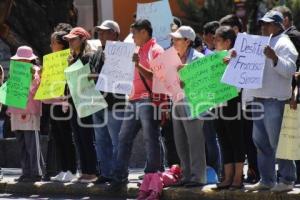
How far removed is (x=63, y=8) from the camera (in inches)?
762

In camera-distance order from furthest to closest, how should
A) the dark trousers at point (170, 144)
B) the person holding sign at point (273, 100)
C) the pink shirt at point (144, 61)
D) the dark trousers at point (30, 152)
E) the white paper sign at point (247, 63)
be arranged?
the dark trousers at point (30, 152) < the dark trousers at point (170, 144) < the pink shirt at point (144, 61) < the white paper sign at point (247, 63) < the person holding sign at point (273, 100)

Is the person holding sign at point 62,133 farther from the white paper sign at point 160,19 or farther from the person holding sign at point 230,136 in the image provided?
the person holding sign at point 230,136

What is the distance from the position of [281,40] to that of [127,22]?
754 inches

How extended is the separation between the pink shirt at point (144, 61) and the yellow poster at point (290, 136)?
1580 millimetres

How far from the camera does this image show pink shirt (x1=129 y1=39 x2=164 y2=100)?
9.84 meters

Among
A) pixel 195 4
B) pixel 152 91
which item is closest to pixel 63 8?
pixel 195 4

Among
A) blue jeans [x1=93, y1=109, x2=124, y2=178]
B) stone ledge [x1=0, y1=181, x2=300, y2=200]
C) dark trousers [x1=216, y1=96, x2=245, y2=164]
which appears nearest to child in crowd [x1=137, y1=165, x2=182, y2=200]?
stone ledge [x1=0, y1=181, x2=300, y2=200]

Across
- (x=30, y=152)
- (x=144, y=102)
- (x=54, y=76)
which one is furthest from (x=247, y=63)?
(x=30, y=152)

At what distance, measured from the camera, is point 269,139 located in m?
9.20

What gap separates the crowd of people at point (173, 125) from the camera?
29.9ft

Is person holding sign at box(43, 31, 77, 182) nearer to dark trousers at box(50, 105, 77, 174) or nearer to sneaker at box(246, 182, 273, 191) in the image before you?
dark trousers at box(50, 105, 77, 174)

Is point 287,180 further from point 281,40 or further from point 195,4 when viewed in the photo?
point 195,4

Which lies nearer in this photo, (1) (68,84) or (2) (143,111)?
(2) (143,111)

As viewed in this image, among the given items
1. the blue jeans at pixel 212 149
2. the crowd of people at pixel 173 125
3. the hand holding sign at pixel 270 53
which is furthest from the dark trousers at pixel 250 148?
the hand holding sign at pixel 270 53
